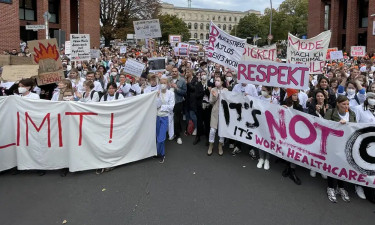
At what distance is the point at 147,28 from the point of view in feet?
42.3

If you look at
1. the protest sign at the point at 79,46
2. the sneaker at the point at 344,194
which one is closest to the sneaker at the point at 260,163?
Result: the sneaker at the point at 344,194

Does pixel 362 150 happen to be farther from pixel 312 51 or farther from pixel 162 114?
pixel 312 51

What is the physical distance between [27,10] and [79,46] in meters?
18.7

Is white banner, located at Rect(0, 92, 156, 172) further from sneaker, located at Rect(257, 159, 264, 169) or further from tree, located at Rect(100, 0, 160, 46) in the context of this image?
tree, located at Rect(100, 0, 160, 46)

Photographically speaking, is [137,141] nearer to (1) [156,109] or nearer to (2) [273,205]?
(1) [156,109]

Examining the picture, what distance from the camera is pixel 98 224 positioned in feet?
14.0

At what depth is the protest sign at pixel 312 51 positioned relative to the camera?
9.73 m

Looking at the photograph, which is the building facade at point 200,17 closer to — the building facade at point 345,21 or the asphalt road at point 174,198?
the building facade at point 345,21

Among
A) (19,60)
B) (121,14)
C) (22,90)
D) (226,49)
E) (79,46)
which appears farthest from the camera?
(121,14)

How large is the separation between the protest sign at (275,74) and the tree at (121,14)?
40.5m

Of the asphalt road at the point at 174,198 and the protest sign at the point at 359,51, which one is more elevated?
the protest sign at the point at 359,51

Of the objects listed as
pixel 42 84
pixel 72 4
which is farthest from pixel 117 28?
pixel 42 84

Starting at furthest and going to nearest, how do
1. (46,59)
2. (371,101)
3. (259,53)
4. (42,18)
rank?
(42,18) < (259,53) < (46,59) < (371,101)

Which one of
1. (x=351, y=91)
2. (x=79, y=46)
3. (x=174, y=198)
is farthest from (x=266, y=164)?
(x=79, y=46)
